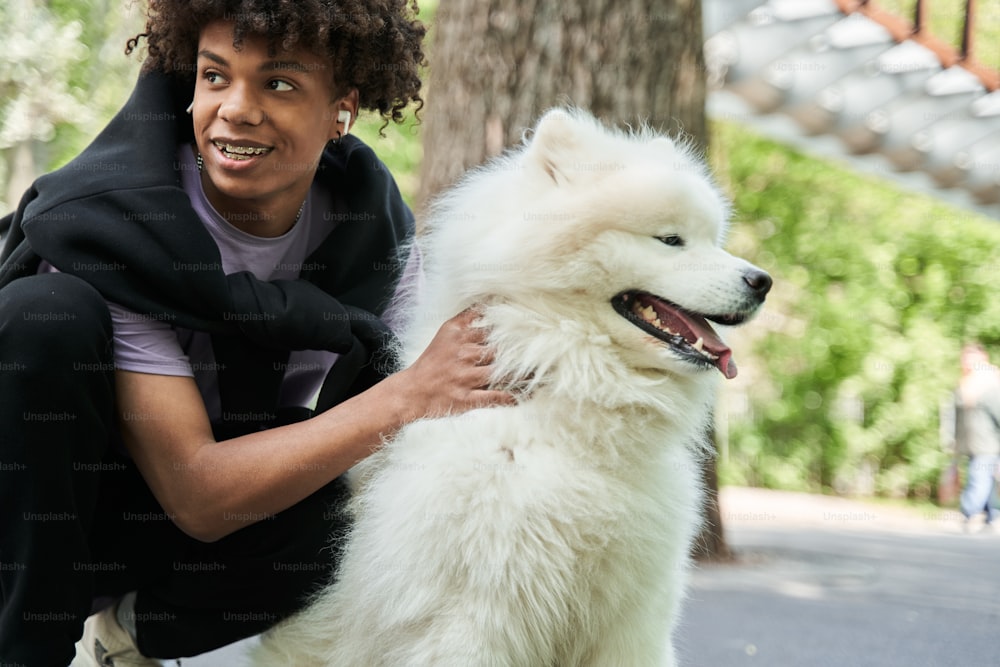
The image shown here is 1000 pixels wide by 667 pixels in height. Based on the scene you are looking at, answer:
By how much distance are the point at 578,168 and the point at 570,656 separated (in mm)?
1275

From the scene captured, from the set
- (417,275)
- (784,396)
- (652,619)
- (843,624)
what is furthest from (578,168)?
(784,396)

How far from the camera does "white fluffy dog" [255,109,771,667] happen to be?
7.43 feet

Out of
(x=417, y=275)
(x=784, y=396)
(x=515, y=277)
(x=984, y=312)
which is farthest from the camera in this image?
(x=784, y=396)

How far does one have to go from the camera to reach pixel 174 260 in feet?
8.01

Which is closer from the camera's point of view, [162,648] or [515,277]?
[515,277]

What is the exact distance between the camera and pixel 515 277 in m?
2.44

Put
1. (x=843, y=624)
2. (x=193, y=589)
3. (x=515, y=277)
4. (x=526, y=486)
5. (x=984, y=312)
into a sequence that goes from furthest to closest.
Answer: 1. (x=984, y=312)
2. (x=843, y=624)
3. (x=193, y=589)
4. (x=515, y=277)
5. (x=526, y=486)

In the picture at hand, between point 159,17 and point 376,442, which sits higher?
point 159,17

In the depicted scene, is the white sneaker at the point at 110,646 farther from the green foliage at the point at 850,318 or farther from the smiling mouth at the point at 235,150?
the green foliage at the point at 850,318

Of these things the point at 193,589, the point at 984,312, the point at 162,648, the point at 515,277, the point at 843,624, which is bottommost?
the point at 984,312

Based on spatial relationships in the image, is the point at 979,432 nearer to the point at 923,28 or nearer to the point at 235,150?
the point at 923,28

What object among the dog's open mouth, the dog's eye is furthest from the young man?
the dog's eye

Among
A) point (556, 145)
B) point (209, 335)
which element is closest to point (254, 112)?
point (209, 335)

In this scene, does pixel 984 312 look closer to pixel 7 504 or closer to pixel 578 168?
pixel 578 168
